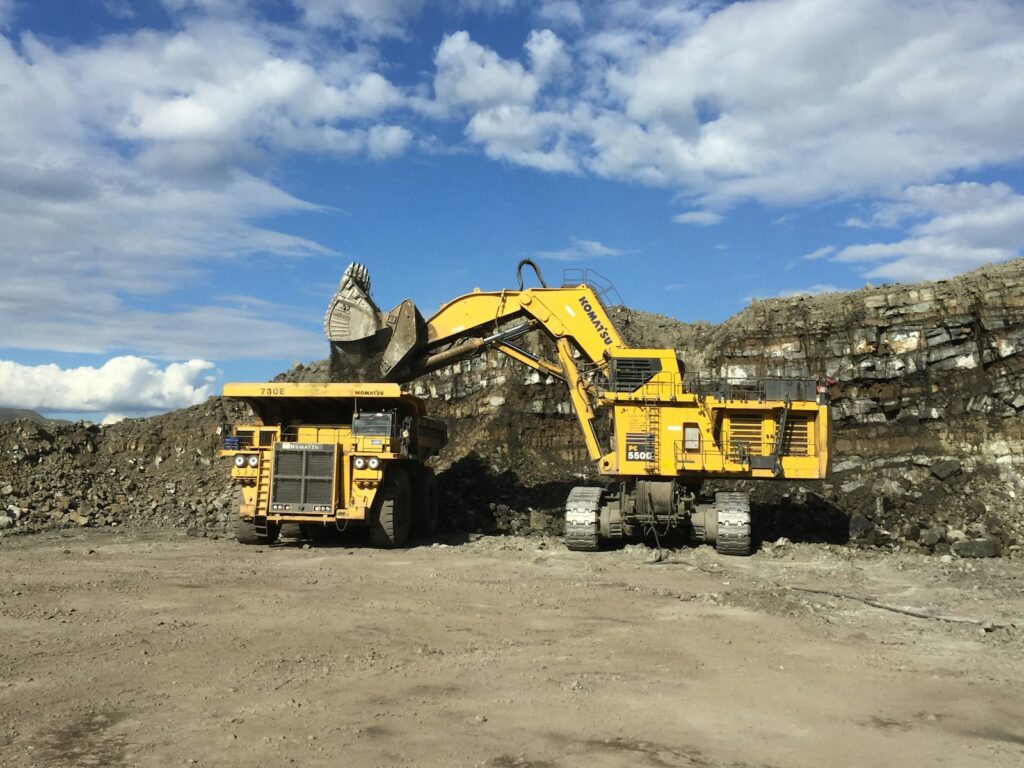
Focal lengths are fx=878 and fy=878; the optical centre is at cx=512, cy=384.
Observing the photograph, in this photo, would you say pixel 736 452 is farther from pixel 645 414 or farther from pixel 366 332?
pixel 366 332

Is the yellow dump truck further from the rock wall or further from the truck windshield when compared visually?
the rock wall

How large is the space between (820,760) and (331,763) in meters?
2.94

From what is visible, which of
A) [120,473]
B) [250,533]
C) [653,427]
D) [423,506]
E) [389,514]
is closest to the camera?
[389,514]

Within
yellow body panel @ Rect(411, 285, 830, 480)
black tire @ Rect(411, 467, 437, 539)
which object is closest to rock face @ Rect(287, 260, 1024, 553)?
black tire @ Rect(411, 467, 437, 539)

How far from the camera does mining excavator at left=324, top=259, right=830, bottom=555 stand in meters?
15.3

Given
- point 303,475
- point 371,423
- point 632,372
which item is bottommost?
point 303,475

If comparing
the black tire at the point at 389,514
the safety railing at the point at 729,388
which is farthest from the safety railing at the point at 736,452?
the black tire at the point at 389,514

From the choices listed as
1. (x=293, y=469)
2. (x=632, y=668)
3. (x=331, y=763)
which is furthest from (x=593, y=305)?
(x=331, y=763)

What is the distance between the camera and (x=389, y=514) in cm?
1523

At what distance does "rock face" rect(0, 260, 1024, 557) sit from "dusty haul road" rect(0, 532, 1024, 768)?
19.1 ft

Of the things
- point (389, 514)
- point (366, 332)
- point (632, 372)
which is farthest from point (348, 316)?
point (632, 372)

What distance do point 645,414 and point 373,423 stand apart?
4848 mm

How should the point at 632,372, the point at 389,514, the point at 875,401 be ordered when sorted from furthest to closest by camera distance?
1. the point at 875,401
2. the point at 632,372
3. the point at 389,514

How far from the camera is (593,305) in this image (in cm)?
1692
